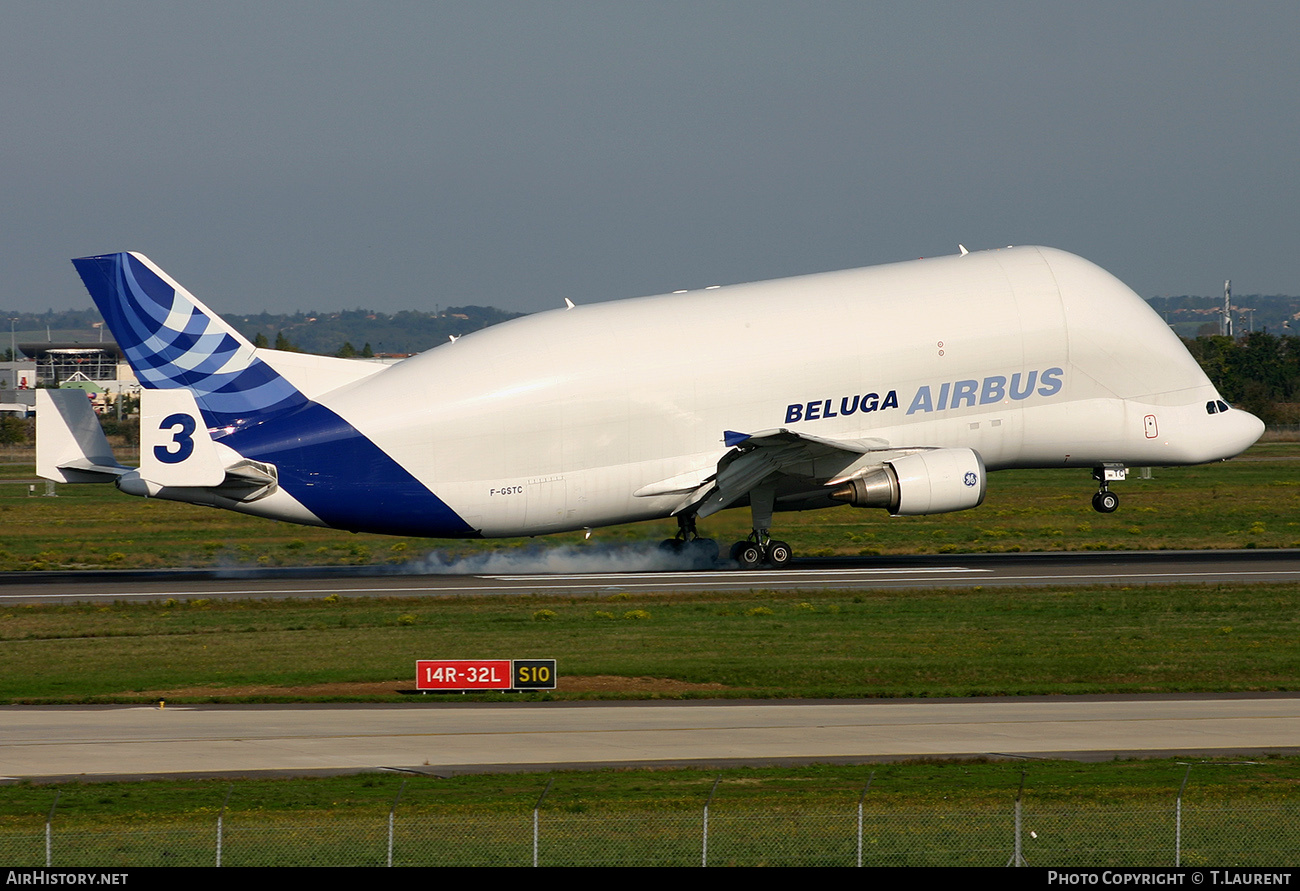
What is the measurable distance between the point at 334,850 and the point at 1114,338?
3515 centimetres

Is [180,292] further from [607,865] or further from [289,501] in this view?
[607,865]

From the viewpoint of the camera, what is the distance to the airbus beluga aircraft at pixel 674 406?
3966 centimetres

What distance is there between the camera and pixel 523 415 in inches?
1623

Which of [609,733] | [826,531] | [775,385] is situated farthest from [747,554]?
[609,733]

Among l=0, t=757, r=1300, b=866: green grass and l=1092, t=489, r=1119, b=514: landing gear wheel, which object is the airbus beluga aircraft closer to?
l=1092, t=489, r=1119, b=514: landing gear wheel

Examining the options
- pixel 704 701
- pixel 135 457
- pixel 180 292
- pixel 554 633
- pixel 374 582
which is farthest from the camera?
pixel 135 457

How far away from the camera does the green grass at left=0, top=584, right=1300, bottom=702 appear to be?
28859mm

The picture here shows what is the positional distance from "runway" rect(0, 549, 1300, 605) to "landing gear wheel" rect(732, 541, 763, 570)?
1.13 ft

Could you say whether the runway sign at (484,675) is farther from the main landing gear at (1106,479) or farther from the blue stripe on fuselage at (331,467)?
the main landing gear at (1106,479)

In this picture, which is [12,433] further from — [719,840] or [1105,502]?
[719,840]

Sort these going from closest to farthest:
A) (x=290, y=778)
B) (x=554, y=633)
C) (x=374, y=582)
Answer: (x=290, y=778) → (x=554, y=633) → (x=374, y=582)

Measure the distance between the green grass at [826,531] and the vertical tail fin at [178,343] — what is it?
12.5m

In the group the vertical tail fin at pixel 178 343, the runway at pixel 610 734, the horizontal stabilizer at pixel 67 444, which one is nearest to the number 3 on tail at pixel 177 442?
the vertical tail fin at pixel 178 343

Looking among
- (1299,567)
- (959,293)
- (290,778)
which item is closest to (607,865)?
(290,778)
